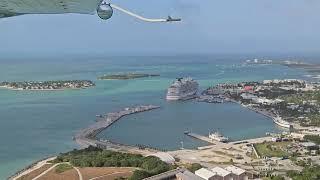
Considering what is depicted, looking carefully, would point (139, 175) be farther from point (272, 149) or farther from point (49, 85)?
point (49, 85)

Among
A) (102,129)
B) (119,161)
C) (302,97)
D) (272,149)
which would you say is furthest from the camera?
(302,97)

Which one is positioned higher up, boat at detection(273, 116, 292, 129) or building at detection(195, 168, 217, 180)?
building at detection(195, 168, 217, 180)

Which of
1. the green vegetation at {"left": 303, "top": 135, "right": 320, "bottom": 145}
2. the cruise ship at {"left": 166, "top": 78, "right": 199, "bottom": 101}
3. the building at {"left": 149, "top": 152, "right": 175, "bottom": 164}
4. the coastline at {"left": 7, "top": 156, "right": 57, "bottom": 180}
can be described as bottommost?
the green vegetation at {"left": 303, "top": 135, "right": 320, "bottom": 145}

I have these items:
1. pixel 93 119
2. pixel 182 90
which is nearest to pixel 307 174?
pixel 93 119

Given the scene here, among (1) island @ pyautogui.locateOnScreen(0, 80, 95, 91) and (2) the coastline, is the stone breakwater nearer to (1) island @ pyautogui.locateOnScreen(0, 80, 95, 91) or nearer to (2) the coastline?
(2) the coastline

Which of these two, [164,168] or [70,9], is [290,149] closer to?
[164,168]

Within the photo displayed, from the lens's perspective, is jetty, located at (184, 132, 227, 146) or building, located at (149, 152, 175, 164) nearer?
building, located at (149, 152, 175, 164)

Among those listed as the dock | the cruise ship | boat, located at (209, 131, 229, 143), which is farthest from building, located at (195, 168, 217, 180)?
the cruise ship

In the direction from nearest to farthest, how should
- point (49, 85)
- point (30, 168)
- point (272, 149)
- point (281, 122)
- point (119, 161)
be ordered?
point (119, 161) < point (30, 168) < point (272, 149) < point (281, 122) < point (49, 85)
